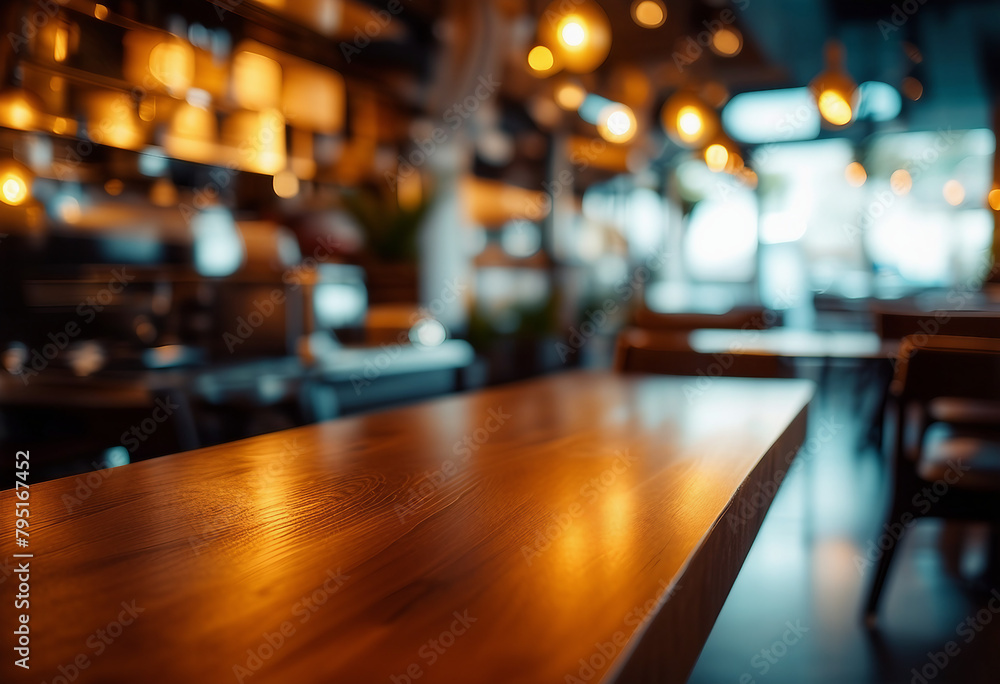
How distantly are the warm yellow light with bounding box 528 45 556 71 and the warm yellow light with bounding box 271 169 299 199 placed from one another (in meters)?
2.01

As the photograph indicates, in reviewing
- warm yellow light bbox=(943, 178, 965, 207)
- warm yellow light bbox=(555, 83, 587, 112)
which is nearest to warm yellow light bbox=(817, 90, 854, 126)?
warm yellow light bbox=(555, 83, 587, 112)

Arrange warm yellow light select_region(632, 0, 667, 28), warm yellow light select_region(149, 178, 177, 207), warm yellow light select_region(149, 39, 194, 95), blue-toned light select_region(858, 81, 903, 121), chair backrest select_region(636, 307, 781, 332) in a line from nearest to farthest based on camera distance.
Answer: warm yellow light select_region(149, 39, 194, 95)
warm yellow light select_region(149, 178, 177, 207)
chair backrest select_region(636, 307, 781, 332)
warm yellow light select_region(632, 0, 667, 28)
blue-toned light select_region(858, 81, 903, 121)

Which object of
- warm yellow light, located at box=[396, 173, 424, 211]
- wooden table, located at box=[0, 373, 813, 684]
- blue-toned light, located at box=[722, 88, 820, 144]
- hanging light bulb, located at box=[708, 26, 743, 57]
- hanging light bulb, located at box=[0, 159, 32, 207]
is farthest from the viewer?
blue-toned light, located at box=[722, 88, 820, 144]

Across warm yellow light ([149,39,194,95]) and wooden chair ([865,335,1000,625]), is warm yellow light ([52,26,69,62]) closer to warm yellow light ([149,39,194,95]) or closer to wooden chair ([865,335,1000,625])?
warm yellow light ([149,39,194,95])

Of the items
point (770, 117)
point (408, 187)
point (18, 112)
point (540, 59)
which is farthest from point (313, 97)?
point (770, 117)

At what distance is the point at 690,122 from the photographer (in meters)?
3.19

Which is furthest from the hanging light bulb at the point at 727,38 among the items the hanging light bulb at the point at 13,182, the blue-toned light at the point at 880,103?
the hanging light bulb at the point at 13,182

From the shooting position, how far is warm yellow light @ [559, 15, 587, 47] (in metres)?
2.15

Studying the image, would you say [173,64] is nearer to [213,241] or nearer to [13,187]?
[13,187]

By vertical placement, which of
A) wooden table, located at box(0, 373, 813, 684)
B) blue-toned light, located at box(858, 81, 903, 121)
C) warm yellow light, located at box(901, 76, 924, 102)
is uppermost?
blue-toned light, located at box(858, 81, 903, 121)

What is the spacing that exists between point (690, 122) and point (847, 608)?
1.97 m

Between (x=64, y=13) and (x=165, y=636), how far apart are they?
2.10 m

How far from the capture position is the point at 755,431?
132cm

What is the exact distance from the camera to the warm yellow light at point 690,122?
3166 mm
